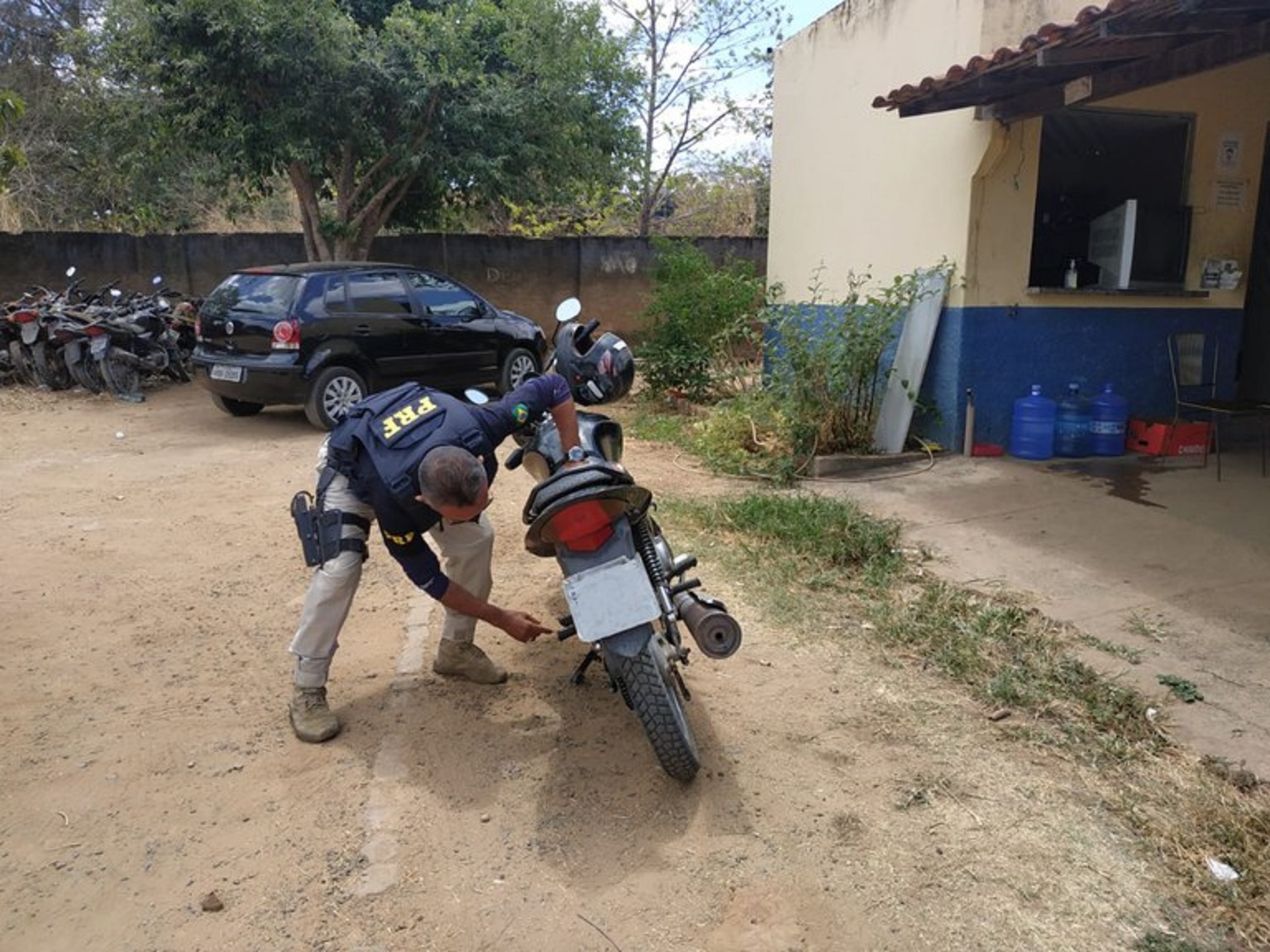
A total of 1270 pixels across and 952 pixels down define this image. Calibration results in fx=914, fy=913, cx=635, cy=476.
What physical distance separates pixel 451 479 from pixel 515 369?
23.9 feet

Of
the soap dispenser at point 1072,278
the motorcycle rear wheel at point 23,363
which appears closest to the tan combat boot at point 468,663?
the soap dispenser at point 1072,278

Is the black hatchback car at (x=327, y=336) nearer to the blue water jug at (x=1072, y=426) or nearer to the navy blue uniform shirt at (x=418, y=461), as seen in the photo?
the navy blue uniform shirt at (x=418, y=461)

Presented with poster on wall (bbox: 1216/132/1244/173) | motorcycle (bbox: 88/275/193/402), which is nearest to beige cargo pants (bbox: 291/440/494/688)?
poster on wall (bbox: 1216/132/1244/173)

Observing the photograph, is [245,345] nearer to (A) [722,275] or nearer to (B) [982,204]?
(A) [722,275]

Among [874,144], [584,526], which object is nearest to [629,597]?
[584,526]

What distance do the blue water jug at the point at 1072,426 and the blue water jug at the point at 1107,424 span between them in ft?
0.15

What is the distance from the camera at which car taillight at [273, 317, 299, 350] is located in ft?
25.6

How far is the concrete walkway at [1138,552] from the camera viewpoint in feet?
11.2

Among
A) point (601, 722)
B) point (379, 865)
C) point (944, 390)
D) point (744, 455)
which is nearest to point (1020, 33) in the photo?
point (944, 390)

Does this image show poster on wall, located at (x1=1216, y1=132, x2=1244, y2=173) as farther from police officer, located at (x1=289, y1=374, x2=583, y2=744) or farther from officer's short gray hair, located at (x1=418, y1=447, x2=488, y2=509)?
officer's short gray hair, located at (x1=418, y1=447, x2=488, y2=509)

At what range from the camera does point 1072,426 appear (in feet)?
22.7

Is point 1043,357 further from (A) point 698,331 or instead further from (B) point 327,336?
(B) point 327,336

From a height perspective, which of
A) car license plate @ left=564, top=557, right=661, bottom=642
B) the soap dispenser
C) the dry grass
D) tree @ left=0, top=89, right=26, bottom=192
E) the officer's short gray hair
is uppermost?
tree @ left=0, top=89, right=26, bottom=192

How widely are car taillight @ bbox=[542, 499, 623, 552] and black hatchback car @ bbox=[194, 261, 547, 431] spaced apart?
583 cm
